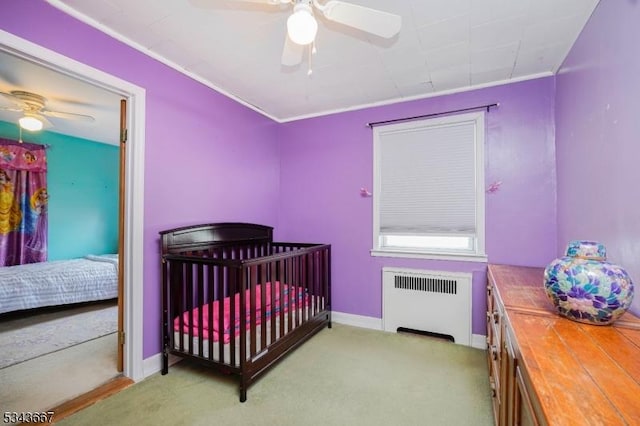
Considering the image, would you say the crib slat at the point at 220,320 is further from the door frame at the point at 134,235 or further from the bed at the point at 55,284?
the bed at the point at 55,284

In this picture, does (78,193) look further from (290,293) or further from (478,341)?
(478,341)

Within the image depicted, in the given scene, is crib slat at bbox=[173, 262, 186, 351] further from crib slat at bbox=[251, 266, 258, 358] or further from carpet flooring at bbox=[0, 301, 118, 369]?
carpet flooring at bbox=[0, 301, 118, 369]

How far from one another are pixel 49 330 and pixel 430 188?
4.00m

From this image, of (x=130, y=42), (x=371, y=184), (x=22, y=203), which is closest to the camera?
(x=130, y=42)

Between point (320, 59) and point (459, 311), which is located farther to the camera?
point (459, 311)

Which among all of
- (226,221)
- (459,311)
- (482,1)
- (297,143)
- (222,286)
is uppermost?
(482,1)

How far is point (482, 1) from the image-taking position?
154 centimetres

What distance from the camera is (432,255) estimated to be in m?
2.70

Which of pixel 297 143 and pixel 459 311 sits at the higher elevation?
pixel 297 143

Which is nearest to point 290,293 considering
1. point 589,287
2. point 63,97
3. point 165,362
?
point 165,362

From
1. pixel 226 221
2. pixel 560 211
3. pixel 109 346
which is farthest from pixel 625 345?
pixel 109 346

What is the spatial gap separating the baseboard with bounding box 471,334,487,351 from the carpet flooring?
135 inches

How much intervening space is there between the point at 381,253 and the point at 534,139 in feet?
5.36

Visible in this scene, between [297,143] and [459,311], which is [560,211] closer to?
[459,311]
